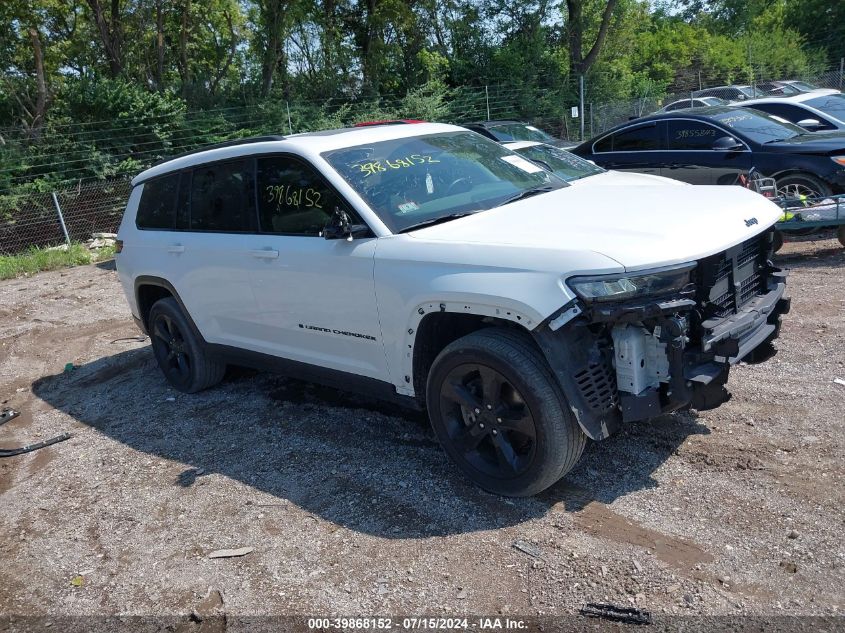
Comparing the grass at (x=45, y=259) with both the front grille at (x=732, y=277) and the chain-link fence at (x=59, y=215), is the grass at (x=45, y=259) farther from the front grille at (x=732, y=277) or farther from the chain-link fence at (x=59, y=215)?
the front grille at (x=732, y=277)

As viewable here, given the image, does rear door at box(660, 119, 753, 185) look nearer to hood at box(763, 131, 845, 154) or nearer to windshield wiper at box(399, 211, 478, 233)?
hood at box(763, 131, 845, 154)

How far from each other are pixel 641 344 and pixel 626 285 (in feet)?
1.08

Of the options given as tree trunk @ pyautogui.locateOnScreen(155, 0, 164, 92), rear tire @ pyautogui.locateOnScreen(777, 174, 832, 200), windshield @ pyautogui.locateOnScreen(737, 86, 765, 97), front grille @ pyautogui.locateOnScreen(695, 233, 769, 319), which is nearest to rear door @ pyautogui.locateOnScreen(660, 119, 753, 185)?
rear tire @ pyautogui.locateOnScreen(777, 174, 832, 200)

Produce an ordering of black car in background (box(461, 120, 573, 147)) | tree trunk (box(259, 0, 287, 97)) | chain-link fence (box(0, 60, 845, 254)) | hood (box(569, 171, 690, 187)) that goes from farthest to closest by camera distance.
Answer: tree trunk (box(259, 0, 287, 97)) < chain-link fence (box(0, 60, 845, 254)) < black car in background (box(461, 120, 573, 147)) < hood (box(569, 171, 690, 187))

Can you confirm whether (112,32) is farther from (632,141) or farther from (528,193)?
(528,193)

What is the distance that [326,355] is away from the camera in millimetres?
4594

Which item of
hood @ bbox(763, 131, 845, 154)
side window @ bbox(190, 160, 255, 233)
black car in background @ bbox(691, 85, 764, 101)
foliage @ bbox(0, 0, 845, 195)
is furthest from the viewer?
black car in background @ bbox(691, 85, 764, 101)

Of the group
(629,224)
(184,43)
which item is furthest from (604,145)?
(184,43)

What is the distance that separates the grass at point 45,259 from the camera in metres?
13.0

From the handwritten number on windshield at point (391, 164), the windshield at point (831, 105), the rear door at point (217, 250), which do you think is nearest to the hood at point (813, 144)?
the windshield at point (831, 105)

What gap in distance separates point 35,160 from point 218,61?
8.83 meters

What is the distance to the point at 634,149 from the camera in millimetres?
10320

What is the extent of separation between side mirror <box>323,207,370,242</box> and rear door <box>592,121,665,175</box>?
6.95 metres

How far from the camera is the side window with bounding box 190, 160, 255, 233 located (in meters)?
4.97
